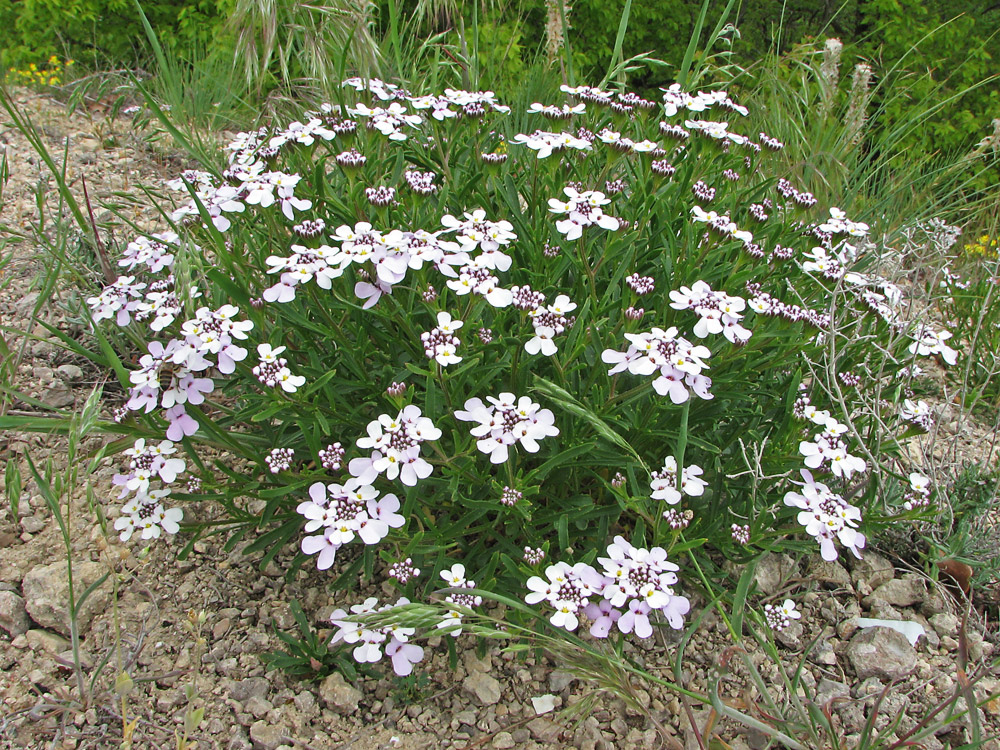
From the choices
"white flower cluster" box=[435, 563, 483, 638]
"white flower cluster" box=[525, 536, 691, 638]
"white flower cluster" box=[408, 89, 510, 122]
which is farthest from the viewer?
"white flower cluster" box=[408, 89, 510, 122]

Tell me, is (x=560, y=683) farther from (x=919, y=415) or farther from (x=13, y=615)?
(x=13, y=615)

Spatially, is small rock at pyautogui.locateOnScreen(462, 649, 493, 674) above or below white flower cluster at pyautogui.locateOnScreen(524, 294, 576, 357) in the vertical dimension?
below

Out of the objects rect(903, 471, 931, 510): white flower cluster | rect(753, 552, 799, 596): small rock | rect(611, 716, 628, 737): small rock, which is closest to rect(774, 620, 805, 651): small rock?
rect(753, 552, 799, 596): small rock

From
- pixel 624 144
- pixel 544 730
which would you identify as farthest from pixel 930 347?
pixel 544 730

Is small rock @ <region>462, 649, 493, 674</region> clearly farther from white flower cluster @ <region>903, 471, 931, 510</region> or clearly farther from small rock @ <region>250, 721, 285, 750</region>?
white flower cluster @ <region>903, 471, 931, 510</region>

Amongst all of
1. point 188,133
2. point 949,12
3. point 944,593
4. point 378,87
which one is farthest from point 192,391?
point 949,12
